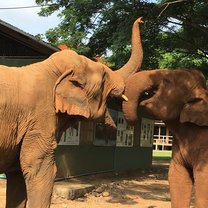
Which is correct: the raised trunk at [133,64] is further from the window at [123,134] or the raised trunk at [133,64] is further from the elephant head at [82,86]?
the window at [123,134]

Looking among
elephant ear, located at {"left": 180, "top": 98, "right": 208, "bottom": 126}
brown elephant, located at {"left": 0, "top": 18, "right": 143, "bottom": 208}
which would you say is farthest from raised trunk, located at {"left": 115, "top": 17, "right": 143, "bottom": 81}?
elephant ear, located at {"left": 180, "top": 98, "right": 208, "bottom": 126}

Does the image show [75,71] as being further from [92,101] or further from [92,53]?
[92,53]

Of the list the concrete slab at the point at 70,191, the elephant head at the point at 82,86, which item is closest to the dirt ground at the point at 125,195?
the concrete slab at the point at 70,191

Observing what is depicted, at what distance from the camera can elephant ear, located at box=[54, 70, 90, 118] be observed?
182 inches

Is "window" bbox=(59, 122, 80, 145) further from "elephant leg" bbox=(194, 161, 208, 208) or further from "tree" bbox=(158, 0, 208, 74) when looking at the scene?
"elephant leg" bbox=(194, 161, 208, 208)

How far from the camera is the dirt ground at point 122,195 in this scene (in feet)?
33.6

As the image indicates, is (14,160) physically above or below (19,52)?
below

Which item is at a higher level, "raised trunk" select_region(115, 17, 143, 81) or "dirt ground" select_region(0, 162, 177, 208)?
"raised trunk" select_region(115, 17, 143, 81)

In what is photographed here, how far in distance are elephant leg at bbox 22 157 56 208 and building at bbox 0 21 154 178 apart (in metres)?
2.97

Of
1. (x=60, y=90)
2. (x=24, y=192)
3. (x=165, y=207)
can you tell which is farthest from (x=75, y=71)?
(x=165, y=207)

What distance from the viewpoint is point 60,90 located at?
4641 millimetres

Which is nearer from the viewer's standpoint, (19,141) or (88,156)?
(19,141)

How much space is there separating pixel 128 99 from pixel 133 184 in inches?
344

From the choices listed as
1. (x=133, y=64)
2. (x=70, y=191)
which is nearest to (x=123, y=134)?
(x=70, y=191)
